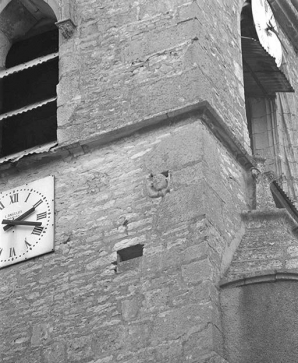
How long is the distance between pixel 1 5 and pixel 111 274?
3945 mm

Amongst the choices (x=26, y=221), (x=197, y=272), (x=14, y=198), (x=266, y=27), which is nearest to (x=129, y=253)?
(x=197, y=272)

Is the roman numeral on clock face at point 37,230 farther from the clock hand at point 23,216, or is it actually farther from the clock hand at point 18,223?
the clock hand at point 23,216

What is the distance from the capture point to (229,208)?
16453 mm

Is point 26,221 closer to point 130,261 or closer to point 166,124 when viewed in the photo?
point 130,261

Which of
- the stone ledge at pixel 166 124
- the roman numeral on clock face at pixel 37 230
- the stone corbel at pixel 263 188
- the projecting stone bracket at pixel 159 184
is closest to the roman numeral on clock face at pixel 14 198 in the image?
the stone ledge at pixel 166 124

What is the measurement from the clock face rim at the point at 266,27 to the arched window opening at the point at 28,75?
7.52 ft

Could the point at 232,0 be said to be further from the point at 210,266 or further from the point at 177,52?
the point at 210,266

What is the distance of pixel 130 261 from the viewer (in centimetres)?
1593

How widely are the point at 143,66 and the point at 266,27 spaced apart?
2916mm

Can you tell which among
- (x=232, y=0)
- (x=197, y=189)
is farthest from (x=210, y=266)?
(x=232, y=0)

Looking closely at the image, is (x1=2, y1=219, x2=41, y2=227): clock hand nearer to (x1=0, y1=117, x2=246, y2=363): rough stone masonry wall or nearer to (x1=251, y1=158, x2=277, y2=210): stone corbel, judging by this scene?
(x1=0, y1=117, x2=246, y2=363): rough stone masonry wall

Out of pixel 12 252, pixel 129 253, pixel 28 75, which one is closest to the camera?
pixel 129 253

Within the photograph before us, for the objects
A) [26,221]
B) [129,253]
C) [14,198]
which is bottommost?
[129,253]

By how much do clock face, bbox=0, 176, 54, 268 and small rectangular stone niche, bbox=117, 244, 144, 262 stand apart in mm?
737
